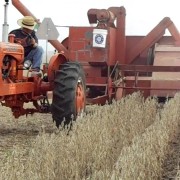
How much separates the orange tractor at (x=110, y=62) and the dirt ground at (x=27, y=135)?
14.6 inches

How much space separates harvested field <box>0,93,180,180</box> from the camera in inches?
149

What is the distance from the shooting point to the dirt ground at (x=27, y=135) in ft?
17.9

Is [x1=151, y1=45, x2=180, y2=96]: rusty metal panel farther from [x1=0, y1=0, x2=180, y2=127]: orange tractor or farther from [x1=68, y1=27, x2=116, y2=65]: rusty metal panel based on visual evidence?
[x1=68, y1=27, x2=116, y2=65]: rusty metal panel

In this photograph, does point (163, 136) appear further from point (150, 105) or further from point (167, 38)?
point (167, 38)

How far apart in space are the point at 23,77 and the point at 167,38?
593 centimetres

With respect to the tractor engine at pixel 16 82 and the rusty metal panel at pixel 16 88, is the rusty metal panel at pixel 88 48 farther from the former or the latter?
the rusty metal panel at pixel 16 88

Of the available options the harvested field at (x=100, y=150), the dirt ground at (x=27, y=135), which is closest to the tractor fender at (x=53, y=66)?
the dirt ground at (x=27, y=135)

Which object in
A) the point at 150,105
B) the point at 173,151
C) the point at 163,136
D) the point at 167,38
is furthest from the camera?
the point at 167,38

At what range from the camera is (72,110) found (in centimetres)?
663

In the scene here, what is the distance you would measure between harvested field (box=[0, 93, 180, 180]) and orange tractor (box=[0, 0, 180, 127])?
2.50ft

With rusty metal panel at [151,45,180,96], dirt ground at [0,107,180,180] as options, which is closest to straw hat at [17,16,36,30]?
dirt ground at [0,107,180,180]

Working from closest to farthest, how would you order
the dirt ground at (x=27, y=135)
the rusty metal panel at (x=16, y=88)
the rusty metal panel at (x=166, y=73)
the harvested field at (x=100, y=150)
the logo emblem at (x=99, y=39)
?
1. the harvested field at (x=100, y=150)
2. the dirt ground at (x=27, y=135)
3. the rusty metal panel at (x=16, y=88)
4. the logo emblem at (x=99, y=39)
5. the rusty metal panel at (x=166, y=73)

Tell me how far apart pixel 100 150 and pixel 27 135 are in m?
2.62

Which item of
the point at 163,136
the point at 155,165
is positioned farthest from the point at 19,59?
the point at 155,165
